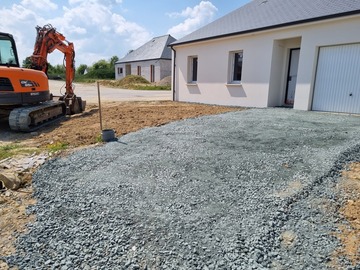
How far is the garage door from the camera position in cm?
891

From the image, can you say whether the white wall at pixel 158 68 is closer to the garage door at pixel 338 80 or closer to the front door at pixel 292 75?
the front door at pixel 292 75

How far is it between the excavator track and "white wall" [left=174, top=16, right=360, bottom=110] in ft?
24.4

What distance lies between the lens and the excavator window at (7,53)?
8.14 meters

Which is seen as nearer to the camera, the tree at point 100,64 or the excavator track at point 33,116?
the excavator track at point 33,116

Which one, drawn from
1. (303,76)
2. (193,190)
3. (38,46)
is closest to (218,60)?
(303,76)

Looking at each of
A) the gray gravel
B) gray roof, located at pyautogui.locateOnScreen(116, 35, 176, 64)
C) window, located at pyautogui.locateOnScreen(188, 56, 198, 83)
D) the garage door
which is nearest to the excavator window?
the gray gravel

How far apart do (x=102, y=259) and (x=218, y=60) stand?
477 inches

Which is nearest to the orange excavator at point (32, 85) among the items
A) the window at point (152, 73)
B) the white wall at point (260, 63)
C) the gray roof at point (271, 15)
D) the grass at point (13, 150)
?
the grass at point (13, 150)

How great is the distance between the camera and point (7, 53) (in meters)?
8.28

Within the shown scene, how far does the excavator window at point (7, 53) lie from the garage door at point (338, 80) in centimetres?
1065

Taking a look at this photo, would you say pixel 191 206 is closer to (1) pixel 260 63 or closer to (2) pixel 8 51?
(2) pixel 8 51

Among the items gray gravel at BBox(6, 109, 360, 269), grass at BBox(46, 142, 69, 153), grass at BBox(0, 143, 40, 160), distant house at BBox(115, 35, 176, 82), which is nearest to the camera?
gray gravel at BBox(6, 109, 360, 269)

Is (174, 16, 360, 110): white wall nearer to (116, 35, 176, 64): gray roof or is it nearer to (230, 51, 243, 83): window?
(230, 51, 243, 83): window

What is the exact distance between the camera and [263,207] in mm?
3059
